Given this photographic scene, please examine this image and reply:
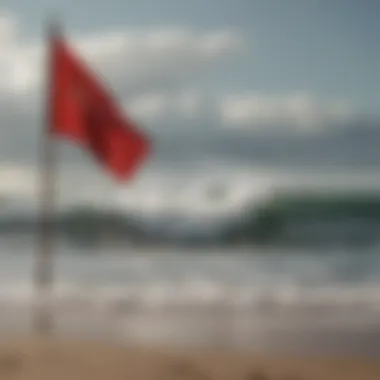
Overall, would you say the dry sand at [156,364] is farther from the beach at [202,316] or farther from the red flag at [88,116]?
the red flag at [88,116]

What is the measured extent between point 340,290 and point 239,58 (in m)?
0.38

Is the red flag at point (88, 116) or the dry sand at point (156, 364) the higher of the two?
the red flag at point (88, 116)

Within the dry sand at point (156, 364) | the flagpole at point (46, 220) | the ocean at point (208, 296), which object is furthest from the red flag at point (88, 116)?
the dry sand at point (156, 364)

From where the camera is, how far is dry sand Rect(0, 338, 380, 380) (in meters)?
1.41

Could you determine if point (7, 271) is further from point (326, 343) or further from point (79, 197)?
point (326, 343)

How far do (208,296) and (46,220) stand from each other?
0.27 meters

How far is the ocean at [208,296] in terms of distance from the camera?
1.42 metres

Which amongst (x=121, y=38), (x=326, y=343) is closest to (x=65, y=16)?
(x=121, y=38)

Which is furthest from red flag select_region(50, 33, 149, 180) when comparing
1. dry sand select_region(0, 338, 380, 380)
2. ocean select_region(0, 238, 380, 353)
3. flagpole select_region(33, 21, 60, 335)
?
dry sand select_region(0, 338, 380, 380)

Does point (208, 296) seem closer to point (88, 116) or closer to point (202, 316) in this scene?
point (202, 316)

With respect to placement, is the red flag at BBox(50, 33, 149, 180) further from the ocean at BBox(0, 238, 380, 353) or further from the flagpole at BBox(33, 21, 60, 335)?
the ocean at BBox(0, 238, 380, 353)

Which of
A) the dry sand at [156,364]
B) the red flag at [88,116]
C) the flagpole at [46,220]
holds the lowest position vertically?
the dry sand at [156,364]

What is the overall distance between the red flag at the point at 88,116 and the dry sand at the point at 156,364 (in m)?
0.27

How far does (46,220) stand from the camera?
144 cm
